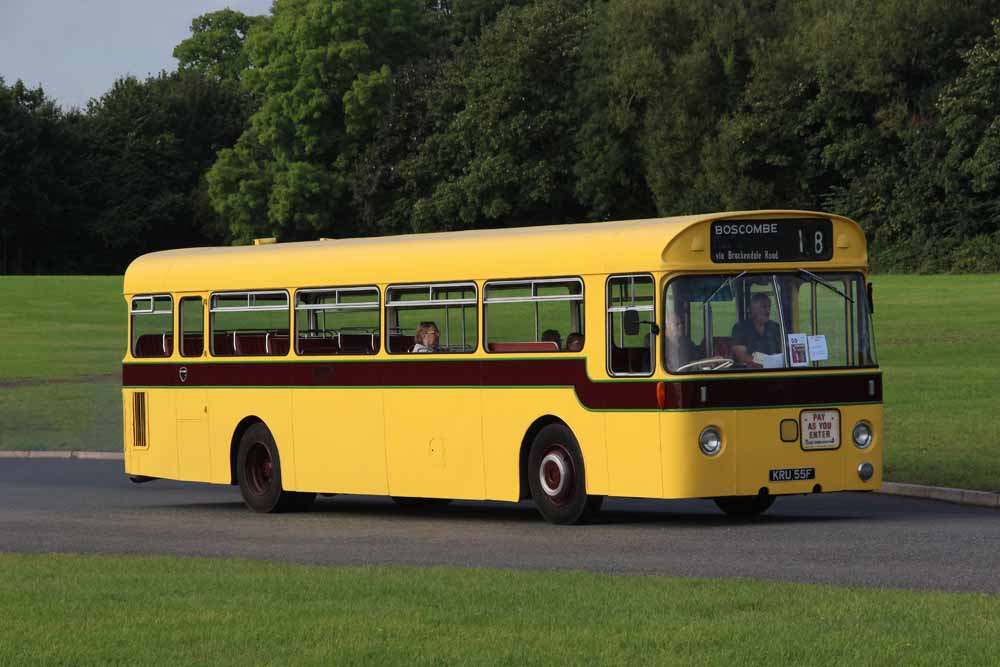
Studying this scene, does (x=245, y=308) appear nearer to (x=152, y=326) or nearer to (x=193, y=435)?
(x=193, y=435)

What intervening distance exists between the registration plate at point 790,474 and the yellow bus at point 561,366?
2cm

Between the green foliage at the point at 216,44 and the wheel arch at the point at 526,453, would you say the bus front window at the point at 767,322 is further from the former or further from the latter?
the green foliage at the point at 216,44

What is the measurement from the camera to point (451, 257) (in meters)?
18.6

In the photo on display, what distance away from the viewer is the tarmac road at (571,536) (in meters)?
13.5

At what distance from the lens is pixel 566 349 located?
57.3ft

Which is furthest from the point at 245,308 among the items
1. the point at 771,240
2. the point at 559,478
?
the point at 771,240

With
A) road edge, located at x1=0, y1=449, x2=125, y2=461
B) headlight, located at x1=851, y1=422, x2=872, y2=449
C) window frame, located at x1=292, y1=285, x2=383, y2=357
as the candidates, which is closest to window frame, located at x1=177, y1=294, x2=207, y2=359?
window frame, located at x1=292, y1=285, x2=383, y2=357

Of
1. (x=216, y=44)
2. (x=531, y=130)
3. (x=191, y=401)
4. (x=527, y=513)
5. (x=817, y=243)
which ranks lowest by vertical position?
(x=527, y=513)

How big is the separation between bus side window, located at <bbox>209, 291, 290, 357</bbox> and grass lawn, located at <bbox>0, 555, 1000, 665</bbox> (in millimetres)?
7830

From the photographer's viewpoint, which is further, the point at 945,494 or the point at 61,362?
the point at 61,362

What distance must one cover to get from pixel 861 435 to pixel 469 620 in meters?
7.60

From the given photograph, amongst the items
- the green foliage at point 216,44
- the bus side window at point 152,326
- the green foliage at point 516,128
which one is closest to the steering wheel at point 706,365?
the bus side window at point 152,326

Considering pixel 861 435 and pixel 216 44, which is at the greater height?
pixel 216 44

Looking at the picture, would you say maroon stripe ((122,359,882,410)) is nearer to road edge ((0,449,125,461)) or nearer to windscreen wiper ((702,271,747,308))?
windscreen wiper ((702,271,747,308))
